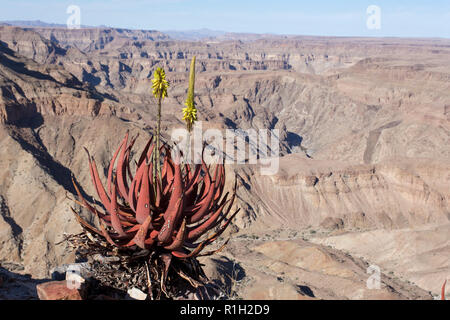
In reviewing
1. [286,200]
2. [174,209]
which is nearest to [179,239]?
[174,209]

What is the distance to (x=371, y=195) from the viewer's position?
58.1m

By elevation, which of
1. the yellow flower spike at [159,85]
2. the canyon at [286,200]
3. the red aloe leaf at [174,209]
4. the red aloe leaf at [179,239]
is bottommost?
the canyon at [286,200]

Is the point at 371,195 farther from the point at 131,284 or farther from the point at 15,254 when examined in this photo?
the point at 131,284

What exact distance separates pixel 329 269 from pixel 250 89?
5133 inches

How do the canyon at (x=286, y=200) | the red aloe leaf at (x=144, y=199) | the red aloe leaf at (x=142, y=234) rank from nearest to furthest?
the red aloe leaf at (x=142, y=234) < the red aloe leaf at (x=144, y=199) < the canyon at (x=286, y=200)

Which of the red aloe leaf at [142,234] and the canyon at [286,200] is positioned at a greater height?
the red aloe leaf at [142,234]

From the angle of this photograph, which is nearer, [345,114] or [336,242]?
[336,242]

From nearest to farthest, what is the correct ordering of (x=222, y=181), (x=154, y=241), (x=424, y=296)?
(x=154, y=241), (x=222, y=181), (x=424, y=296)

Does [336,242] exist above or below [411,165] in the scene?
below

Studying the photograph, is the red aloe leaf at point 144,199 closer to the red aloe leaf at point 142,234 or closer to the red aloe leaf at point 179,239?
the red aloe leaf at point 142,234

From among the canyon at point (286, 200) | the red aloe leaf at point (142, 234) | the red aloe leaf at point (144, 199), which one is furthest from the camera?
the canyon at point (286, 200)

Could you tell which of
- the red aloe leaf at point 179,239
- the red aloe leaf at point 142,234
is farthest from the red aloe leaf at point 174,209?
the red aloe leaf at point 142,234
